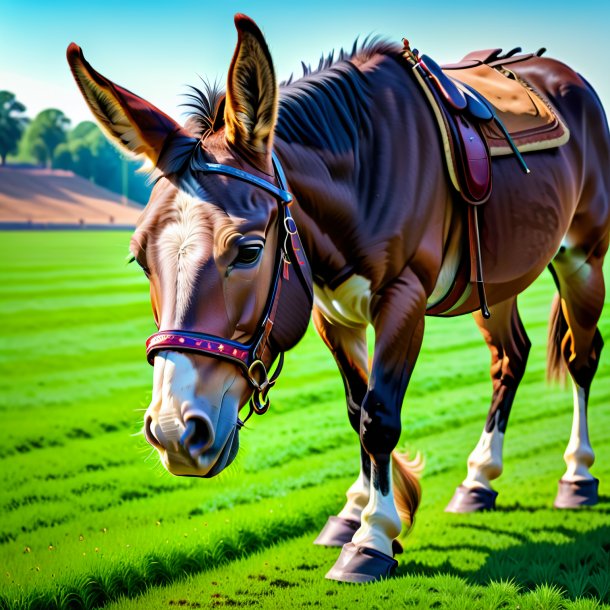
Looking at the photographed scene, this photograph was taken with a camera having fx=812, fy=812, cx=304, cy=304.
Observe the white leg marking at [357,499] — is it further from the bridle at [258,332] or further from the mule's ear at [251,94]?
the mule's ear at [251,94]

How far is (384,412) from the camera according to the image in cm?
404

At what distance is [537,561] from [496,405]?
1437 millimetres

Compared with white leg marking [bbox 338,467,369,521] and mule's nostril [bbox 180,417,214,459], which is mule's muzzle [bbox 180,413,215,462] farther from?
white leg marking [bbox 338,467,369,521]

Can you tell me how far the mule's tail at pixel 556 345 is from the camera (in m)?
6.18

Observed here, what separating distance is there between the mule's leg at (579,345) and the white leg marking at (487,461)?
19.9 inches

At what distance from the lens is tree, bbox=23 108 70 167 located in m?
34.5

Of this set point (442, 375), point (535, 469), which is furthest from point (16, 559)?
point (442, 375)

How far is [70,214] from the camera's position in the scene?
35.2 meters

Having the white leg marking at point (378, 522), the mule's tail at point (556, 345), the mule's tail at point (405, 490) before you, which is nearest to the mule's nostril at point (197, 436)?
the white leg marking at point (378, 522)

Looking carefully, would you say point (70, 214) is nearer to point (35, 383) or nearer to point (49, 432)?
point (35, 383)

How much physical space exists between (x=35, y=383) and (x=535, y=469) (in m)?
5.85

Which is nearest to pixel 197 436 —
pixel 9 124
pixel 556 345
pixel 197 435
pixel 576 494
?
pixel 197 435

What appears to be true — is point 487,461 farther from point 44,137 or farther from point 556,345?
point 44,137

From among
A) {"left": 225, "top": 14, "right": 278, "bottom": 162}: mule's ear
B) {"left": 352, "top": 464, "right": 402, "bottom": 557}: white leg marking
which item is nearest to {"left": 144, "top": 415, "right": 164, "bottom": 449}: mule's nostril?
{"left": 225, "top": 14, "right": 278, "bottom": 162}: mule's ear
